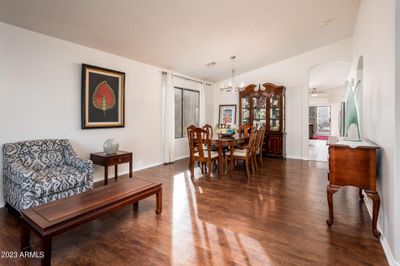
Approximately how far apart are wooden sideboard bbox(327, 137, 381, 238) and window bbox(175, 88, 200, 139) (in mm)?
4471

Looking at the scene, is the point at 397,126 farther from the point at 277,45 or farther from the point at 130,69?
the point at 130,69

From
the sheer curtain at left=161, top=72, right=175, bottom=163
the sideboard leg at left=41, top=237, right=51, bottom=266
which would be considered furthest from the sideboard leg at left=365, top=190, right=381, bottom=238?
the sheer curtain at left=161, top=72, right=175, bottom=163

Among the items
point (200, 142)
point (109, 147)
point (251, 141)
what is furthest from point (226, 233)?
point (109, 147)

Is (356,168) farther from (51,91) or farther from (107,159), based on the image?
(51,91)

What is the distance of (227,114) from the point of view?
7.44m

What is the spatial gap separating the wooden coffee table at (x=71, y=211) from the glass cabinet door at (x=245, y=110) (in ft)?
15.6

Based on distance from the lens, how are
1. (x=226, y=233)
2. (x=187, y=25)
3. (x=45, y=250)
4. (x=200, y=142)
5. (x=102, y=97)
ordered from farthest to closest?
1. (x=200, y=142)
2. (x=102, y=97)
3. (x=187, y=25)
4. (x=226, y=233)
5. (x=45, y=250)

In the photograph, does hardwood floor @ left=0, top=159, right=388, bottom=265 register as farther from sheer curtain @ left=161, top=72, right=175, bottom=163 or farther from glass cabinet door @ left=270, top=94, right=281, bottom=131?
glass cabinet door @ left=270, top=94, right=281, bottom=131

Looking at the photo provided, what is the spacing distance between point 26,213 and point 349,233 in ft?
9.94

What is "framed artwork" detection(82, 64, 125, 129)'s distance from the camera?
3.79 m

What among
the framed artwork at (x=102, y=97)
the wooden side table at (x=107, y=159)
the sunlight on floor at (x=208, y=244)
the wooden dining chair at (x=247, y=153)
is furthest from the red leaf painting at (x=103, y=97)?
the wooden dining chair at (x=247, y=153)

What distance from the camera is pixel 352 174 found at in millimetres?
2283

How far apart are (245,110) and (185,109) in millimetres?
1857

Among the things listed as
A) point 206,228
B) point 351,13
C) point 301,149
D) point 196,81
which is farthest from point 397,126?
point 196,81
